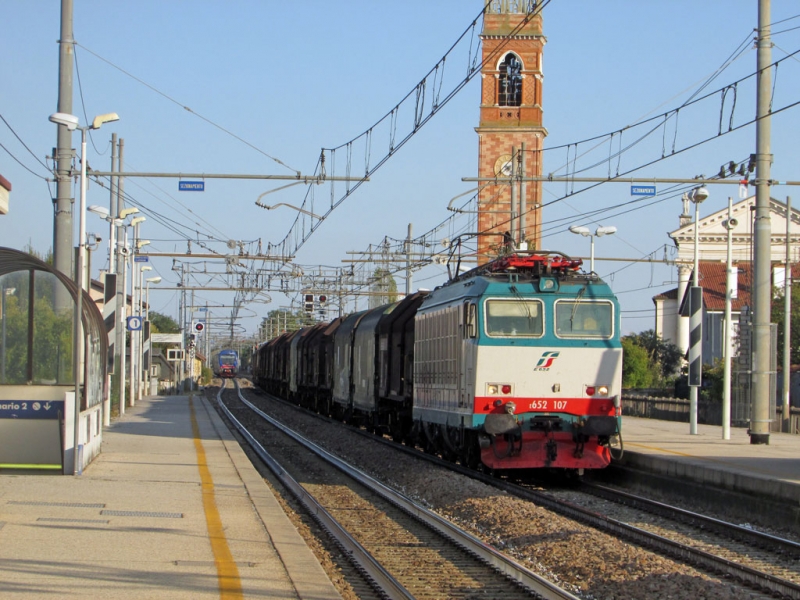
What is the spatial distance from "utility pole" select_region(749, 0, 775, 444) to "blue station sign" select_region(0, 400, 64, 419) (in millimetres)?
12447

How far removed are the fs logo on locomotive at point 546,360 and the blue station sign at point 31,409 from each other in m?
7.04

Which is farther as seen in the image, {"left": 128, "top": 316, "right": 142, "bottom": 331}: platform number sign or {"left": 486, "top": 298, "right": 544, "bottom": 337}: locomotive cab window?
{"left": 128, "top": 316, "right": 142, "bottom": 331}: platform number sign

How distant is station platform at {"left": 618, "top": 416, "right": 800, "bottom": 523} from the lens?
42.8 feet

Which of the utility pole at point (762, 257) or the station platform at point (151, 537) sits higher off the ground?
the utility pole at point (762, 257)

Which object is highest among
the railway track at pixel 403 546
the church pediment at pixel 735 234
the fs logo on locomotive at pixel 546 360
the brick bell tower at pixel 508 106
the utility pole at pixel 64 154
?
the brick bell tower at pixel 508 106

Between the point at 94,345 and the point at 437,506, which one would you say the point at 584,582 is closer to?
the point at 437,506

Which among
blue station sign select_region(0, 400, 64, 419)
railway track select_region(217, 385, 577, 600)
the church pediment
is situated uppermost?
the church pediment

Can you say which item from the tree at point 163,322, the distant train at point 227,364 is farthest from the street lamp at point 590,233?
the tree at point 163,322

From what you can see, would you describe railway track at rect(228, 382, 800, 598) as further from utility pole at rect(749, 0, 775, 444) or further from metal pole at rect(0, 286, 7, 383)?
metal pole at rect(0, 286, 7, 383)

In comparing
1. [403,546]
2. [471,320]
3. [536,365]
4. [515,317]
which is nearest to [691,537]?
[403,546]

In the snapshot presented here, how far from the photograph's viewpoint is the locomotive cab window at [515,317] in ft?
54.4

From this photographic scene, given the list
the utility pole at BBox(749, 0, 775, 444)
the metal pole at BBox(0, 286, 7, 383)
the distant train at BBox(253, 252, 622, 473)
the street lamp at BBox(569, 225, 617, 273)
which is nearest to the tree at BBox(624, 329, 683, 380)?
the street lamp at BBox(569, 225, 617, 273)

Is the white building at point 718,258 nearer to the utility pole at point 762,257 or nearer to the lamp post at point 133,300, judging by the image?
the lamp post at point 133,300

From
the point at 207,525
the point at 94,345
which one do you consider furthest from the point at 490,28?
the point at 207,525
